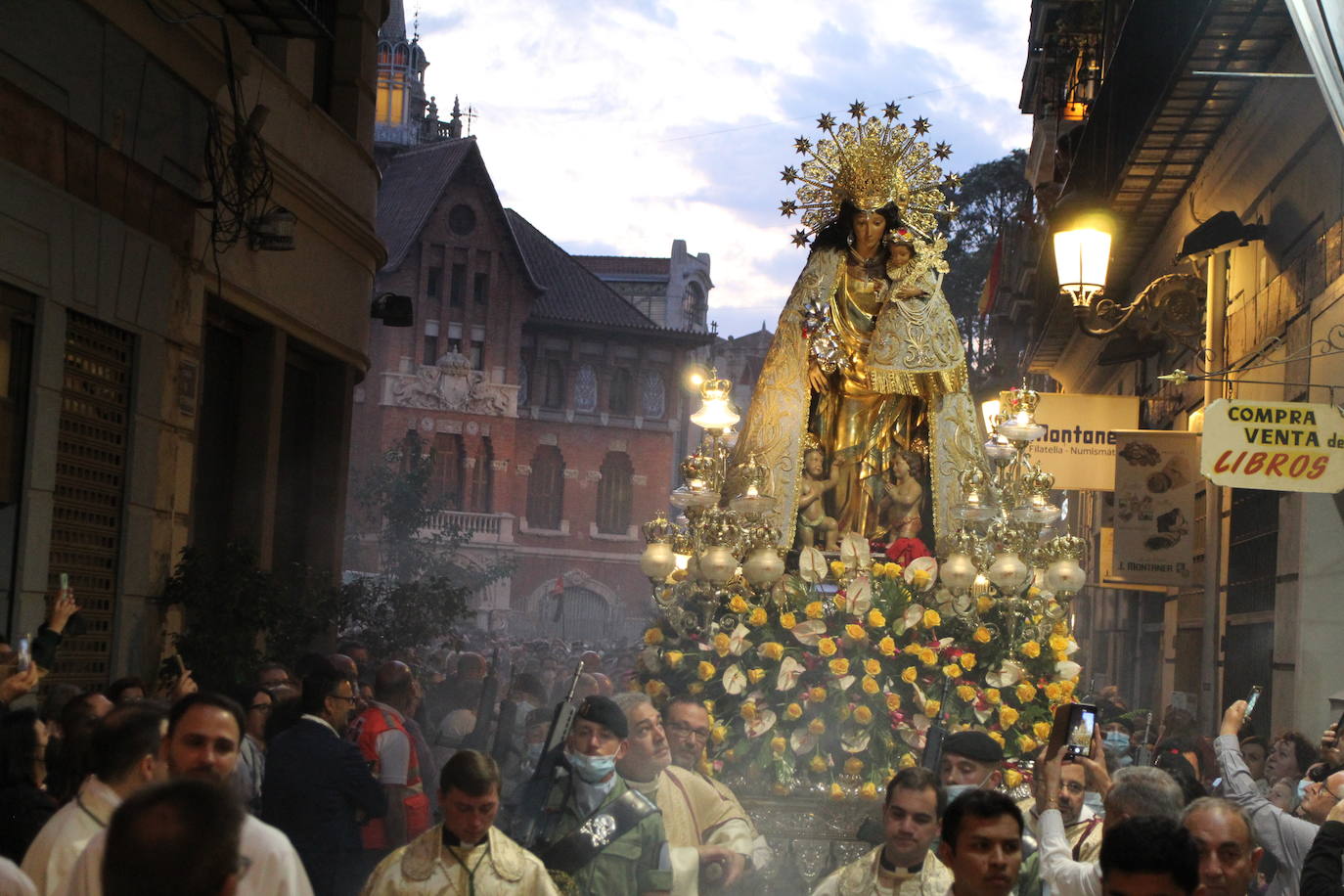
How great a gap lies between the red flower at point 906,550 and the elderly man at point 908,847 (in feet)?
15.4

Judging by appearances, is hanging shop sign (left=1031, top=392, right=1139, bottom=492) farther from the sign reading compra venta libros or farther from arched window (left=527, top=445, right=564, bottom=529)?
arched window (left=527, top=445, right=564, bottom=529)

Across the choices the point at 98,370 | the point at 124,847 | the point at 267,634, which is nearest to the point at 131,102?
the point at 98,370

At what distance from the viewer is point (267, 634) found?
13109 mm

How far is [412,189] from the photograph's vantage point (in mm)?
53781

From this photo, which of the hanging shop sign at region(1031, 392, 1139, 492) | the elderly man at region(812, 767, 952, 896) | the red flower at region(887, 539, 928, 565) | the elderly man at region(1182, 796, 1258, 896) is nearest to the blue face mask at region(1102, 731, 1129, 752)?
the red flower at region(887, 539, 928, 565)

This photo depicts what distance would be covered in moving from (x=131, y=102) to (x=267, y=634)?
4.15 metres

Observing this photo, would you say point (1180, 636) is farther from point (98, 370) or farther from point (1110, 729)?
point (98, 370)

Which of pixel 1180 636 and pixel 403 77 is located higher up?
pixel 403 77

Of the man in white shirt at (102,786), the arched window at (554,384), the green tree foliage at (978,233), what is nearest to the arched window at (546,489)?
the arched window at (554,384)

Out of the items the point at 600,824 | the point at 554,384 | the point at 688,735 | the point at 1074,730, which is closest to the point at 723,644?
the point at 688,735

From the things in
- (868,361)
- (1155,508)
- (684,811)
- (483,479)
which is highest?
(483,479)

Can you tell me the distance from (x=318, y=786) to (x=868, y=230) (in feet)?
18.4

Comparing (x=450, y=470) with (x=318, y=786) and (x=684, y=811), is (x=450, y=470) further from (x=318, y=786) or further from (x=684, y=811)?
(x=684, y=811)

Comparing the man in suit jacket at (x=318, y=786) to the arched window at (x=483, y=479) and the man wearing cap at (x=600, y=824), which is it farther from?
the arched window at (x=483, y=479)
